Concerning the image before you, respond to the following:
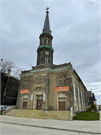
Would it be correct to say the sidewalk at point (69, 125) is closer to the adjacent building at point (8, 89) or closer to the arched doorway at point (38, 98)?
the arched doorway at point (38, 98)

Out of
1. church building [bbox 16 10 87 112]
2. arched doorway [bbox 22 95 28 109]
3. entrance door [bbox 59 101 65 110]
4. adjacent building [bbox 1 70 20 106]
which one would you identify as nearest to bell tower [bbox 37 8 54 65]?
church building [bbox 16 10 87 112]

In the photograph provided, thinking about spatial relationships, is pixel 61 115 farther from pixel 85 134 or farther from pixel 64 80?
pixel 85 134

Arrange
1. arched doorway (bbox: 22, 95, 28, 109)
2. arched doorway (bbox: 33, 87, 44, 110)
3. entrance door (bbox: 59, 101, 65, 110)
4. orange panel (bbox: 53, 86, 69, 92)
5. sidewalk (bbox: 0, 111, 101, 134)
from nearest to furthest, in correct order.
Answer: sidewalk (bbox: 0, 111, 101, 134) → entrance door (bbox: 59, 101, 65, 110) → orange panel (bbox: 53, 86, 69, 92) → arched doorway (bbox: 33, 87, 44, 110) → arched doorway (bbox: 22, 95, 28, 109)

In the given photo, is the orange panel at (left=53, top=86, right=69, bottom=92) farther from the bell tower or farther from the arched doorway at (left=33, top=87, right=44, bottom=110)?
the bell tower

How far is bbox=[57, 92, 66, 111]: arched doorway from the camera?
24.5m

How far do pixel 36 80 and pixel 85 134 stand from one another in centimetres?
2224

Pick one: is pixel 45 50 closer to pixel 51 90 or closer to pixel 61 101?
pixel 51 90

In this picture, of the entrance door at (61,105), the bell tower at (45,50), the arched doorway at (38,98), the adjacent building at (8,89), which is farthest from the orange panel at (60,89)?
the adjacent building at (8,89)

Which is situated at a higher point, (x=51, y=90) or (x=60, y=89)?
(x=60, y=89)

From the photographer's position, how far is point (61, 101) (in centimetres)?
2505

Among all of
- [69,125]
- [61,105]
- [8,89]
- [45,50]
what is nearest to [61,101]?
[61,105]

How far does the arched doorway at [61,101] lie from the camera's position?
2453 centimetres

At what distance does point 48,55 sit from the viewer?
1368 inches

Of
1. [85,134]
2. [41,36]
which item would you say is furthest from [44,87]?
[41,36]
